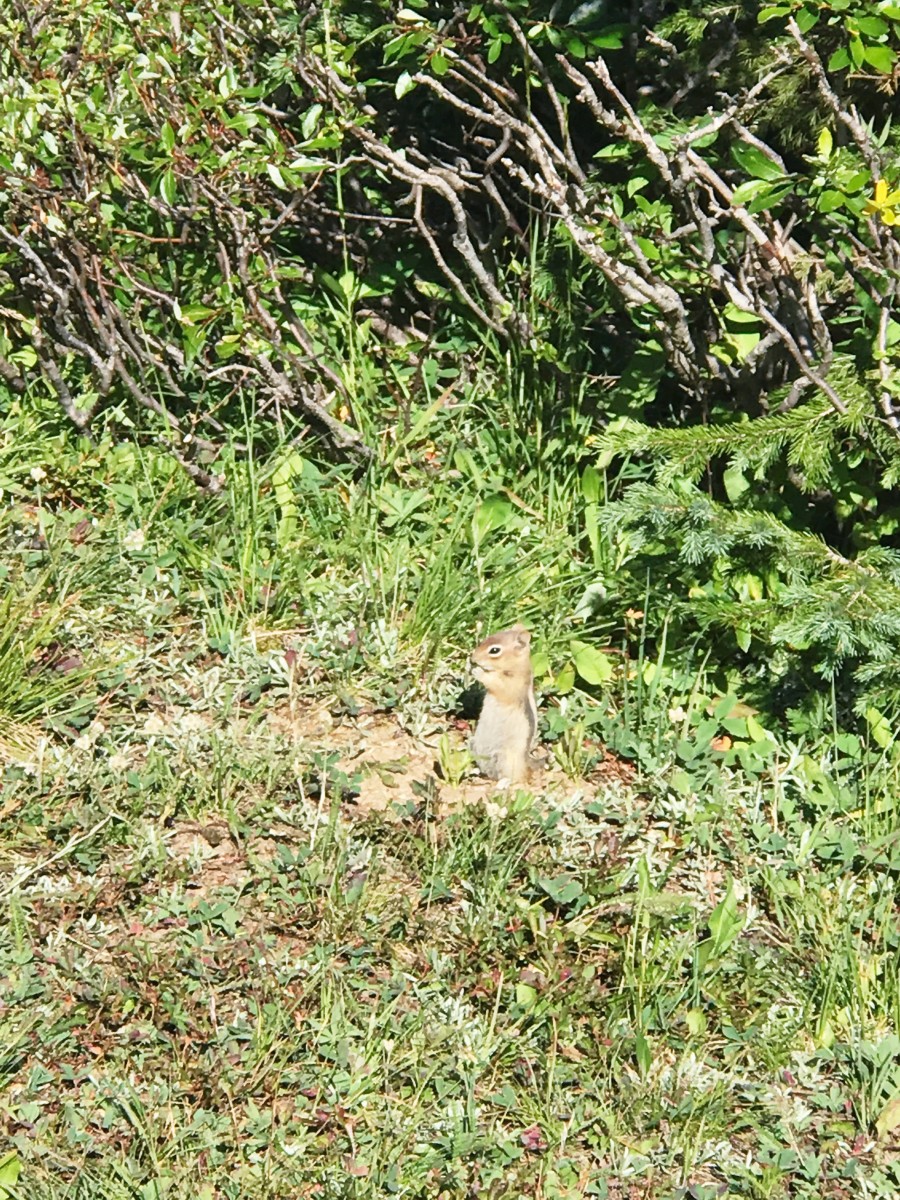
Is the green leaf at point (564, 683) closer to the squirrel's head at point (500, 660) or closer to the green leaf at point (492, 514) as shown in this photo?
the squirrel's head at point (500, 660)

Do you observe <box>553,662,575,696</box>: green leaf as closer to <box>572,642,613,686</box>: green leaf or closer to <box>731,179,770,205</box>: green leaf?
<box>572,642,613,686</box>: green leaf

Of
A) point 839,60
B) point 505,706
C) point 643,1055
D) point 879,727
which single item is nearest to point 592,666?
point 505,706

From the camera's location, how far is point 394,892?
4.42 meters

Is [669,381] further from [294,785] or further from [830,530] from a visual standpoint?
[294,785]

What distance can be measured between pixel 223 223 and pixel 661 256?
1610 millimetres

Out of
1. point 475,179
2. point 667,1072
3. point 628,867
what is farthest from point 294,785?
point 475,179

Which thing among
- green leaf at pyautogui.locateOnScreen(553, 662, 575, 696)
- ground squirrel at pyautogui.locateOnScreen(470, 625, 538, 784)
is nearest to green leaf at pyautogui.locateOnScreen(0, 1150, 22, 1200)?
ground squirrel at pyautogui.locateOnScreen(470, 625, 538, 784)

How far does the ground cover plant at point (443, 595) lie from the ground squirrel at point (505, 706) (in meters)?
0.09

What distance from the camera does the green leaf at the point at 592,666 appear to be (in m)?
5.20

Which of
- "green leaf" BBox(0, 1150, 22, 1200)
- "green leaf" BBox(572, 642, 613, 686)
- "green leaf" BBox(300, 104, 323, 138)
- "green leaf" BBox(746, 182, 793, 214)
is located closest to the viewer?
"green leaf" BBox(0, 1150, 22, 1200)

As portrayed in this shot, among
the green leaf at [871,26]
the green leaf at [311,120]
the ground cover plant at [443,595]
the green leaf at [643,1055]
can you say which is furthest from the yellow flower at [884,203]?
the green leaf at [643,1055]

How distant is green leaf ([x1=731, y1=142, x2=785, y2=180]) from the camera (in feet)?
14.9

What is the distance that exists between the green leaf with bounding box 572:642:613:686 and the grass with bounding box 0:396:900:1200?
3.0 inches

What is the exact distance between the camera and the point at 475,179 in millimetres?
5863
